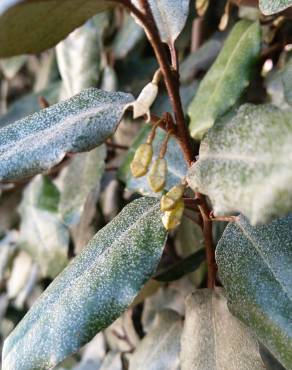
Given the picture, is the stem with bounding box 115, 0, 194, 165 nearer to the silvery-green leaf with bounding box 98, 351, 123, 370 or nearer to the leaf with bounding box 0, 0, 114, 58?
the leaf with bounding box 0, 0, 114, 58

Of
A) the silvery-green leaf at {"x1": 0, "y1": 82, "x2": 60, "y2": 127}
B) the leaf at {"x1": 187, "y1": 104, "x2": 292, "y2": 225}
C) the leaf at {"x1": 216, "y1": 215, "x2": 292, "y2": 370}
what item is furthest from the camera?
the silvery-green leaf at {"x1": 0, "y1": 82, "x2": 60, "y2": 127}

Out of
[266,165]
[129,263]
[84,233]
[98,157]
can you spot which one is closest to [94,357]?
[84,233]

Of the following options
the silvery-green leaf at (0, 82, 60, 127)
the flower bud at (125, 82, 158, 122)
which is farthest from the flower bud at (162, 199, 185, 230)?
the silvery-green leaf at (0, 82, 60, 127)

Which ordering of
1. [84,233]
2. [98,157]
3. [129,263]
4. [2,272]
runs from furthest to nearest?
[2,272], [84,233], [98,157], [129,263]

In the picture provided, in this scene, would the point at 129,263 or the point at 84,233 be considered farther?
the point at 84,233

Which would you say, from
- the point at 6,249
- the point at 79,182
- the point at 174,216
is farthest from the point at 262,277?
the point at 6,249

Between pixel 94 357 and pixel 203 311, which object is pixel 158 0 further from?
pixel 94 357
